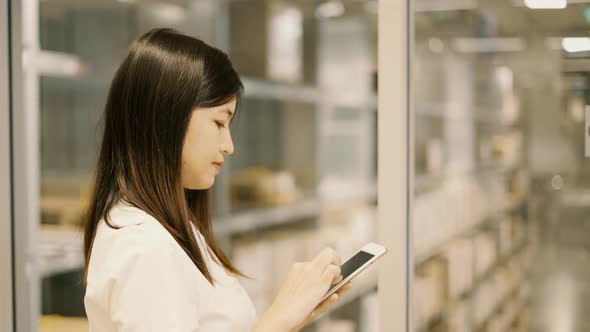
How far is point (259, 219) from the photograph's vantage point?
2.36 meters

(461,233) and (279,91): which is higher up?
(279,91)

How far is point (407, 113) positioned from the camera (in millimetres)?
1578

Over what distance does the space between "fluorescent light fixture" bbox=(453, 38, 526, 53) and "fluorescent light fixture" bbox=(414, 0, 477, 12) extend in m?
0.07

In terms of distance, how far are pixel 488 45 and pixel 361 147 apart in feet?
2.43

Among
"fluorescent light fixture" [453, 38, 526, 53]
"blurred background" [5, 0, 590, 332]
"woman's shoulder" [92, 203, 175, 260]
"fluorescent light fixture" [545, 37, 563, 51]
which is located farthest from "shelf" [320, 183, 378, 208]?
"woman's shoulder" [92, 203, 175, 260]

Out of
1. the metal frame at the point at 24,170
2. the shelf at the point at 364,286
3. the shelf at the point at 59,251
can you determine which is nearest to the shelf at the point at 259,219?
the shelf at the point at 364,286

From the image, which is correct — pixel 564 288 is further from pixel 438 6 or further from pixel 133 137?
pixel 133 137

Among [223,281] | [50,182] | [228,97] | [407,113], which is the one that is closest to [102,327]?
[223,281]

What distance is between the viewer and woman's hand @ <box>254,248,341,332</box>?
1.04 metres

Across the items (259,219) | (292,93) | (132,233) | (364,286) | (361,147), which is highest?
(292,93)

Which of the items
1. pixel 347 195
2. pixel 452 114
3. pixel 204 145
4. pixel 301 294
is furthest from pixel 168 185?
pixel 347 195

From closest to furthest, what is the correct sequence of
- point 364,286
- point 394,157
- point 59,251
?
point 394,157 < point 364,286 < point 59,251

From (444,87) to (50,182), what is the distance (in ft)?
4.08

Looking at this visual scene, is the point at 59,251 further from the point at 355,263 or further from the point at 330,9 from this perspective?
the point at 355,263
